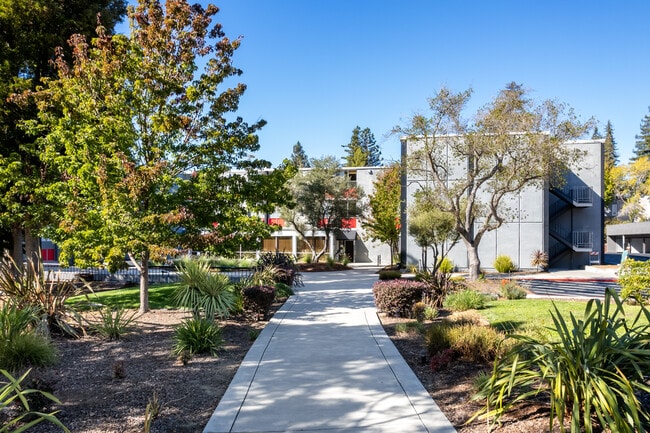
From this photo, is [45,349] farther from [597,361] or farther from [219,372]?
[597,361]

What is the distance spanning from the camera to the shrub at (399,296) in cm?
1098

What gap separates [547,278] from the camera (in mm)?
23094

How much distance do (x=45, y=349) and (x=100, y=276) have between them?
15513 millimetres

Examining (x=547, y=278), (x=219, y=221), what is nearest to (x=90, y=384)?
(x=219, y=221)

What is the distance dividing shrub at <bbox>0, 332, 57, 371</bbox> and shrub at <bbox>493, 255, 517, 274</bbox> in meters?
24.6

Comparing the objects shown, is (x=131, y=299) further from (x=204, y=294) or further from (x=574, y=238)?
(x=574, y=238)

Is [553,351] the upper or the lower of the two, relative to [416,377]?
upper

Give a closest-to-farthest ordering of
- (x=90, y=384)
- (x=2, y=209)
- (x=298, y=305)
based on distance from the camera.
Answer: (x=90, y=384) < (x=298, y=305) < (x=2, y=209)

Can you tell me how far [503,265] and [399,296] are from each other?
18.0m

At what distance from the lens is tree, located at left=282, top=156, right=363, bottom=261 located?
1158 inches

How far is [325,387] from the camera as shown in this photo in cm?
599

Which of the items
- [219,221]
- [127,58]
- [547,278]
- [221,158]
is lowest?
[547,278]

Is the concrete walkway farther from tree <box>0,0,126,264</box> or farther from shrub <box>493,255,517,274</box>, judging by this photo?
shrub <box>493,255,517,274</box>

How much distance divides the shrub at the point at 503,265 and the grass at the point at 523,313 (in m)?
13.2
